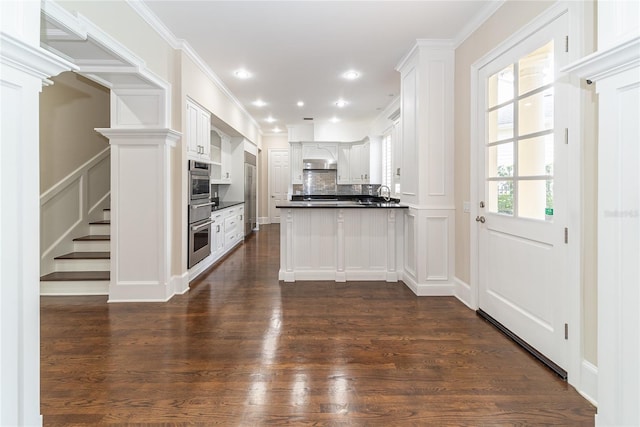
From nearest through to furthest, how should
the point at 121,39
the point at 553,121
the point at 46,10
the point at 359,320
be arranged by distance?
1. the point at 46,10
2. the point at 553,121
3. the point at 121,39
4. the point at 359,320

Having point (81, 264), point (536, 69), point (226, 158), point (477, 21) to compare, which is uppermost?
point (477, 21)

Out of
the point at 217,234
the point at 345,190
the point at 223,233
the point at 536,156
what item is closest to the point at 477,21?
the point at 536,156

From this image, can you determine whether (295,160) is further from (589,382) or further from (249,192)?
(589,382)

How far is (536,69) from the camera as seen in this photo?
93.4 inches

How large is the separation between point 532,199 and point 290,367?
2076 mm

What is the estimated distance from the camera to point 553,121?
2.17 m

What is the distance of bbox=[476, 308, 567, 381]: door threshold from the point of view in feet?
6.83

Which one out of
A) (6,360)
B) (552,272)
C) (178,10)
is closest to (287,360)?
(6,360)

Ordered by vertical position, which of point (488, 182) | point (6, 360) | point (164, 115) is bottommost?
point (6, 360)

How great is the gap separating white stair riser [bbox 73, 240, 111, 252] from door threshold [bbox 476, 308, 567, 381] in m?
4.43

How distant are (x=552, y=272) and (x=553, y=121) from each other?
0.99 m

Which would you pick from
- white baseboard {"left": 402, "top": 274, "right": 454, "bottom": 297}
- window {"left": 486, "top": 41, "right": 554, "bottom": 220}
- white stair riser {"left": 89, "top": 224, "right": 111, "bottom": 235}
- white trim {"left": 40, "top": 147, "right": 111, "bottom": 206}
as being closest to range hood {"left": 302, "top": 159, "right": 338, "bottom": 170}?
white trim {"left": 40, "top": 147, "right": 111, "bottom": 206}

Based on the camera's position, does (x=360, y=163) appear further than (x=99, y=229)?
Yes

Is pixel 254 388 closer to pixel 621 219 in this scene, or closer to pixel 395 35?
pixel 621 219
